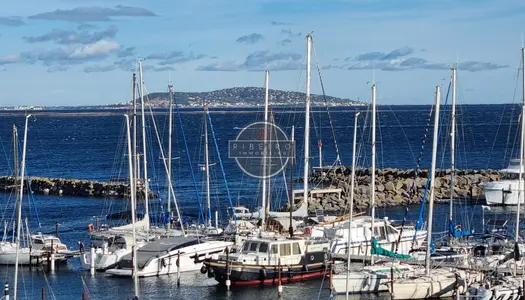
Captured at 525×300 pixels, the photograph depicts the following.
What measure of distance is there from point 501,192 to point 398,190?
7969mm

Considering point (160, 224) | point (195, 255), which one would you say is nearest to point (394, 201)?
point (160, 224)

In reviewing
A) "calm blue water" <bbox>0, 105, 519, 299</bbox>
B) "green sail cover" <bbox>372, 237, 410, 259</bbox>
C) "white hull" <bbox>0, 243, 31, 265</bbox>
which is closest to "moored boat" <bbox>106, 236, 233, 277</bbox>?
"calm blue water" <bbox>0, 105, 519, 299</bbox>

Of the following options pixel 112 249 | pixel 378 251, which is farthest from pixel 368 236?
pixel 112 249

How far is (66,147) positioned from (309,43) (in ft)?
389

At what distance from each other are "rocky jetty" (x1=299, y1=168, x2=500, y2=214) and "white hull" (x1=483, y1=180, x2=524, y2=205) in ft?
10.7

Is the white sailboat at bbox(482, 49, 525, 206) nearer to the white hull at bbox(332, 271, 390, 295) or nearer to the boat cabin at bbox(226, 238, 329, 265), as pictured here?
the boat cabin at bbox(226, 238, 329, 265)

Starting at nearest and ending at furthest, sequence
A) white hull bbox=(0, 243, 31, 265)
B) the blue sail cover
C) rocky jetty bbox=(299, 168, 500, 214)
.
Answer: white hull bbox=(0, 243, 31, 265), the blue sail cover, rocky jetty bbox=(299, 168, 500, 214)

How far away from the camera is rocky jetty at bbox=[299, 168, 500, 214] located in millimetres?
68062

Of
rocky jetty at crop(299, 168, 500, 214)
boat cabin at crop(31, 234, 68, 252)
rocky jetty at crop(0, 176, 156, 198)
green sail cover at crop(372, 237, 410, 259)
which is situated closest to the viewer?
green sail cover at crop(372, 237, 410, 259)

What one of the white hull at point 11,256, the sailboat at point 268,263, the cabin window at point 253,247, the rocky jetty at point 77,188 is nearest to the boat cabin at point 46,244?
the white hull at point 11,256

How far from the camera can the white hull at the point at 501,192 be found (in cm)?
6775

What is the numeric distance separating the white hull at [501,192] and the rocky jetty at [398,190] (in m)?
3.25

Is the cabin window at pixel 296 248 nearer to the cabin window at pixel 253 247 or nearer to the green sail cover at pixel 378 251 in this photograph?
the cabin window at pixel 253 247

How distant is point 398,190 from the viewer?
240 feet
